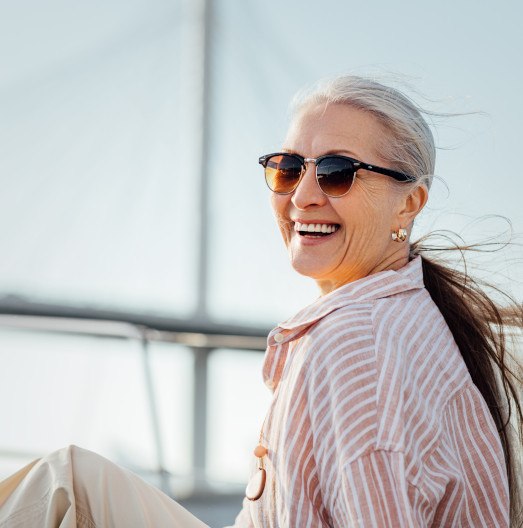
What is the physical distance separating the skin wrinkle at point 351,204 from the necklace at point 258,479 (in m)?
0.31

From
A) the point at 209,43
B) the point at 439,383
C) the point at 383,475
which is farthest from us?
the point at 209,43

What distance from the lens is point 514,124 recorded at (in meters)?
4.68

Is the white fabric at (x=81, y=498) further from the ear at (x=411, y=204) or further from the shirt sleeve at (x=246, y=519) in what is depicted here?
the ear at (x=411, y=204)

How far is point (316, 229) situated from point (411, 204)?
0.15 metres

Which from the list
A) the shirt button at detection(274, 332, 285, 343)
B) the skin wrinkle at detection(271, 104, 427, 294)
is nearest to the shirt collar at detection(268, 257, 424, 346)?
the shirt button at detection(274, 332, 285, 343)

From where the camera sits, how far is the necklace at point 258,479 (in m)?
1.41

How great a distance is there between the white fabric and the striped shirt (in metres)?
0.16

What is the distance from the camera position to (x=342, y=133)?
158 cm

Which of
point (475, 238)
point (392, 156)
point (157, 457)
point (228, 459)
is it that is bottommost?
point (228, 459)

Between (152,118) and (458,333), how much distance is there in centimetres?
942

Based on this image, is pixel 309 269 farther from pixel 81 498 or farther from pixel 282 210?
pixel 81 498

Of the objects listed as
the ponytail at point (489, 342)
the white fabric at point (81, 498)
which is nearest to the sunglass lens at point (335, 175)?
the ponytail at point (489, 342)

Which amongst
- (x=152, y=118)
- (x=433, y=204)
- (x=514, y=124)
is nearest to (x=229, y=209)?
(x=152, y=118)

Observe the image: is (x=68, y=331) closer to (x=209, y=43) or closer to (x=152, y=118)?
(x=209, y=43)
